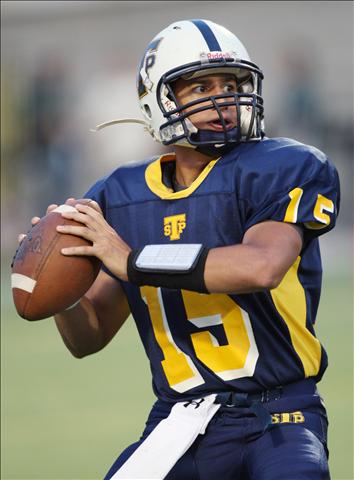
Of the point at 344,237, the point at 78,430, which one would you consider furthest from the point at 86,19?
the point at 78,430


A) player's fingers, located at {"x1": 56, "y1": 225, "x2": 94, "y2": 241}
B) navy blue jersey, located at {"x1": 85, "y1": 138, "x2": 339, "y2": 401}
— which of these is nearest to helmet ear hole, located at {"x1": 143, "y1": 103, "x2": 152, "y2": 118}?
navy blue jersey, located at {"x1": 85, "y1": 138, "x2": 339, "y2": 401}

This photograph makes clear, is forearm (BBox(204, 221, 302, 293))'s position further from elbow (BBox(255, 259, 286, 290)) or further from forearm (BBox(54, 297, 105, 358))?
forearm (BBox(54, 297, 105, 358))

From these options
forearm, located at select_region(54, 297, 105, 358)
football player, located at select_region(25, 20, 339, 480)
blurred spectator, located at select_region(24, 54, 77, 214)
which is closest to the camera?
football player, located at select_region(25, 20, 339, 480)

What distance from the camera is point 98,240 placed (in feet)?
10.0

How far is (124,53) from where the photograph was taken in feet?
60.2

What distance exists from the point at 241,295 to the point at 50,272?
60cm

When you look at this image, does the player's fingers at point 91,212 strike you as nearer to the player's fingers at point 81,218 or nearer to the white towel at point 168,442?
the player's fingers at point 81,218

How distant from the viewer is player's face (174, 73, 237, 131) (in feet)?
10.7

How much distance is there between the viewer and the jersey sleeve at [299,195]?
9.90 ft

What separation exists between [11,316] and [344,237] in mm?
6152

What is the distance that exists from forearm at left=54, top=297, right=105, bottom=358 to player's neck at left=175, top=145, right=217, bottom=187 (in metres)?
0.55

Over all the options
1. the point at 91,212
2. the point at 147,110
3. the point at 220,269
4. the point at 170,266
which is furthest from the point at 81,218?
the point at 147,110

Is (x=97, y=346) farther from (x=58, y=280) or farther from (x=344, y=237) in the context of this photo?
(x=344, y=237)

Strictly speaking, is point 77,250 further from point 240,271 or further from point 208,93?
point 208,93
